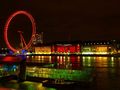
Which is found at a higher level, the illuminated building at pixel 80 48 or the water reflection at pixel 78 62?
the illuminated building at pixel 80 48

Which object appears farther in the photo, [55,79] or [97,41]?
[97,41]

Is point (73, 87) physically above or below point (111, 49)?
below

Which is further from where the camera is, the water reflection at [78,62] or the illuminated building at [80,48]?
the illuminated building at [80,48]

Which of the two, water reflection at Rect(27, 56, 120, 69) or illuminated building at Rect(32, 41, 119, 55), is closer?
water reflection at Rect(27, 56, 120, 69)

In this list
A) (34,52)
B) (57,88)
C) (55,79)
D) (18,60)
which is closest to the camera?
(57,88)

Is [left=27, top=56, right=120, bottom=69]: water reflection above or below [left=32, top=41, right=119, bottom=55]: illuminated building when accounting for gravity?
below

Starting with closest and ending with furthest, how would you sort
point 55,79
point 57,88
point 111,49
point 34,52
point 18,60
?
point 57,88 < point 55,79 < point 18,60 < point 111,49 < point 34,52

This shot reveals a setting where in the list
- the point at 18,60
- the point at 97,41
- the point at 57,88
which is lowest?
the point at 57,88

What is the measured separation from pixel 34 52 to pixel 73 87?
4620 inches

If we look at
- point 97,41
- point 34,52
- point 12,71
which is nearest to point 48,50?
point 34,52

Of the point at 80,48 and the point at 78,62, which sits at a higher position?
the point at 80,48

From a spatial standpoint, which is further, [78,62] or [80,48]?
[80,48]

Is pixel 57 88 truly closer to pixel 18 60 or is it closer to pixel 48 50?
pixel 18 60

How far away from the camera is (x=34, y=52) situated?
453ft
